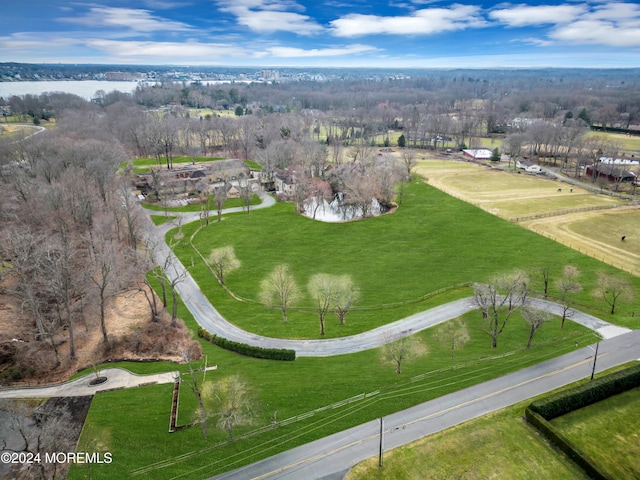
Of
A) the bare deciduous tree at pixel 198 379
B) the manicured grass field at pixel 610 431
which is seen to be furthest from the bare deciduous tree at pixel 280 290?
the manicured grass field at pixel 610 431

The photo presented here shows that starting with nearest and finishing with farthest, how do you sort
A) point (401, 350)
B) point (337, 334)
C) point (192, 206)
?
point (401, 350) → point (337, 334) → point (192, 206)

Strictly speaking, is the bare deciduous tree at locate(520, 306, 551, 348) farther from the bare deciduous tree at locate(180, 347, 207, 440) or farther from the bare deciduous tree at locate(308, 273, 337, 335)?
the bare deciduous tree at locate(180, 347, 207, 440)

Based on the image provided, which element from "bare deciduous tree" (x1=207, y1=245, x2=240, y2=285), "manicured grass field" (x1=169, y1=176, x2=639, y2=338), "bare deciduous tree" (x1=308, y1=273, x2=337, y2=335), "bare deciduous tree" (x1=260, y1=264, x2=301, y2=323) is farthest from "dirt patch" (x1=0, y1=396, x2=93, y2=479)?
"bare deciduous tree" (x1=207, y1=245, x2=240, y2=285)

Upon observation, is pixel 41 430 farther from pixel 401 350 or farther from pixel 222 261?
pixel 222 261

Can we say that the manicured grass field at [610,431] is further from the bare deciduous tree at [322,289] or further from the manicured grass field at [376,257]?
the bare deciduous tree at [322,289]

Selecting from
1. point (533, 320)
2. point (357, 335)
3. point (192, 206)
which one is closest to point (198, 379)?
point (357, 335)

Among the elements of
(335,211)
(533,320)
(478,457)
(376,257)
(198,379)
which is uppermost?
(533,320)
